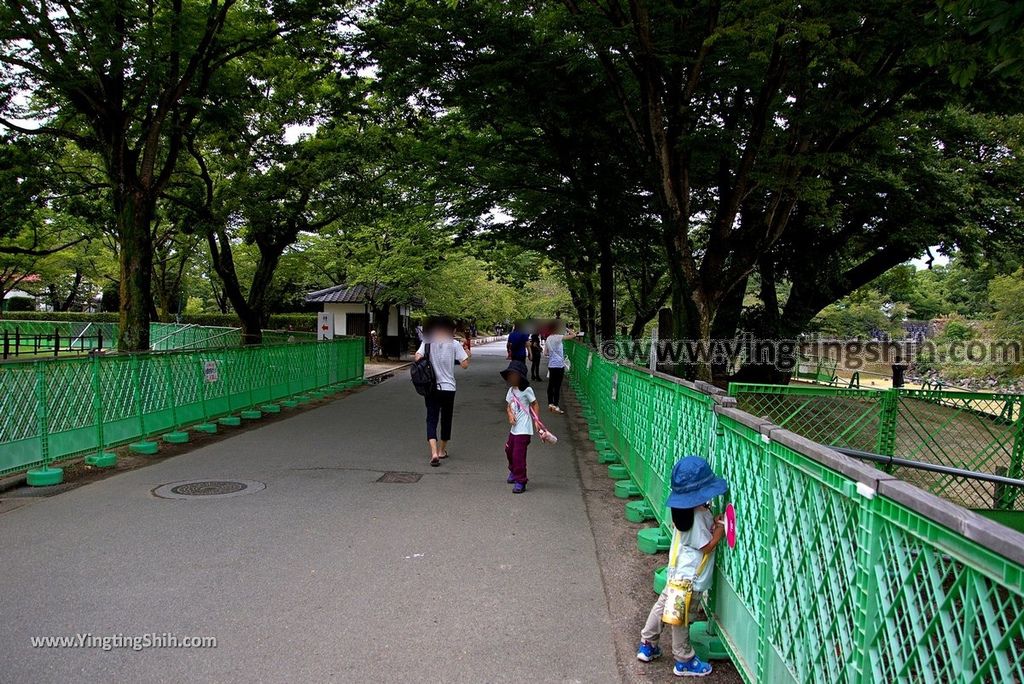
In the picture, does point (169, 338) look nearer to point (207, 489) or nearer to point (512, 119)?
point (512, 119)

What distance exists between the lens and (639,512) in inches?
244

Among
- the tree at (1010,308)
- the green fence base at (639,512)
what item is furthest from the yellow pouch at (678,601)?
the tree at (1010,308)

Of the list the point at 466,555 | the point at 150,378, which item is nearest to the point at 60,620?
the point at 466,555

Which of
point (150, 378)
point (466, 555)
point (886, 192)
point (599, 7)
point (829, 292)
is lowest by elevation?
point (466, 555)

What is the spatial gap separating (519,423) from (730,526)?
12.4 ft

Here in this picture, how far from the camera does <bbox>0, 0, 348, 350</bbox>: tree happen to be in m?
10.7

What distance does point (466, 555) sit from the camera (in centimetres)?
511

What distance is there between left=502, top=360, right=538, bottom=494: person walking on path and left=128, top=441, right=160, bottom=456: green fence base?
500 centimetres

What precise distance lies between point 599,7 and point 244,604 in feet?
27.4

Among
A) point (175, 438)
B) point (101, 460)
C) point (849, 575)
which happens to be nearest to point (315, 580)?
point (849, 575)

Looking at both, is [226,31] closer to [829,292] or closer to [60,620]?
[60,620]

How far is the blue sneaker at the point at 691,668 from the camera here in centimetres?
341

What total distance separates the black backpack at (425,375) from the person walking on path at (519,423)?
55.3 inches

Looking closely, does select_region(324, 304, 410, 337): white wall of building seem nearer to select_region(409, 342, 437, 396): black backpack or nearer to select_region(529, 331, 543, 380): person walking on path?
select_region(529, 331, 543, 380): person walking on path
